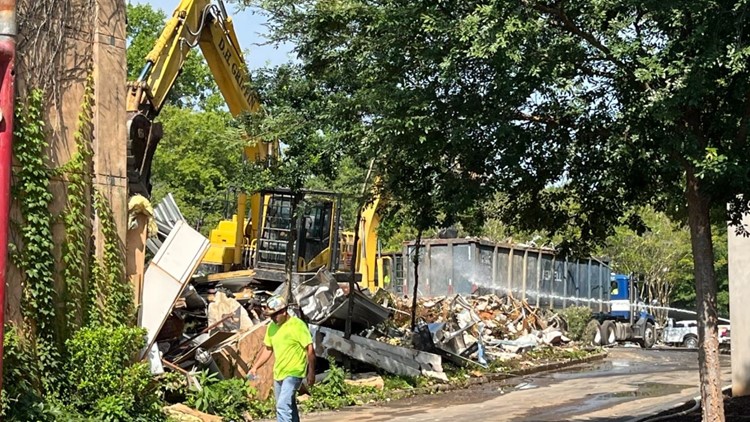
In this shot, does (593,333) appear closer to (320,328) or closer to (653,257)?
(320,328)

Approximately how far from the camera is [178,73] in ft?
57.6

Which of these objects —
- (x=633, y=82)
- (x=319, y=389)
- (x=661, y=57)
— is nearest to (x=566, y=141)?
(x=633, y=82)

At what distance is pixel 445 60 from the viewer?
26.4ft

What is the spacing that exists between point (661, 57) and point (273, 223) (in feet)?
47.0

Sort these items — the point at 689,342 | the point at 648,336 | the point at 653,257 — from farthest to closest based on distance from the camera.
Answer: the point at 653,257 → the point at 648,336 → the point at 689,342

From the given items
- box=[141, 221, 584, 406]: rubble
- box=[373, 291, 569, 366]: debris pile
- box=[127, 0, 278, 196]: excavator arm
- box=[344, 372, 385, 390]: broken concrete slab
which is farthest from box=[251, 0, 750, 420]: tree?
box=[373, 291, 569, 366]: debris pile

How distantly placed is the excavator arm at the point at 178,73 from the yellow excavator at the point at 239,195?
0.06ft

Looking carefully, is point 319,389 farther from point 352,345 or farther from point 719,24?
point 719,24

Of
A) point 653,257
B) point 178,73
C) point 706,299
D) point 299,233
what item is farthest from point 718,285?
point 706,299

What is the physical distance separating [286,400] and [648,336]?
98.2 feet

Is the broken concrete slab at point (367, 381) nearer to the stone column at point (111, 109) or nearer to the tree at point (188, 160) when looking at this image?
the stone column at point (111, 109)

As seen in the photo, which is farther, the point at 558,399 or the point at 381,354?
the point at 381,354

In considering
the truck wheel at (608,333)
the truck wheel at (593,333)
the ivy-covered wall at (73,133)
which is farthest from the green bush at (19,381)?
the truck wheel at (608,333)

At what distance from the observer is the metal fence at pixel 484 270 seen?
3062cm
